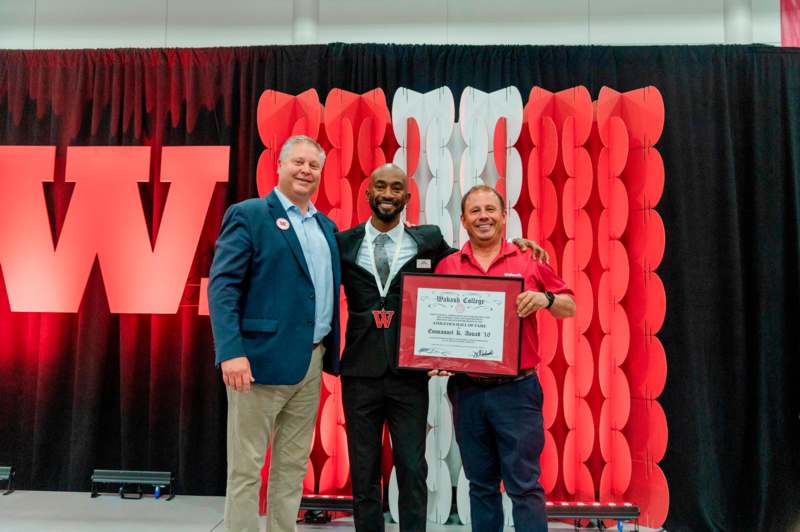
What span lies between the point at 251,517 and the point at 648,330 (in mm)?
2267

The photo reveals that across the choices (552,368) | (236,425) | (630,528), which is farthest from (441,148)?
(630,528)

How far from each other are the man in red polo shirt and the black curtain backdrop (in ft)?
5.01

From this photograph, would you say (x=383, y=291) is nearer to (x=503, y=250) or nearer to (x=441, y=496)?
(x=503, y=250)

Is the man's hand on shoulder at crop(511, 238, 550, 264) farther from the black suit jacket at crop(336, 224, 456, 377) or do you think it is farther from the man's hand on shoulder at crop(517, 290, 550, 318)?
the black suit jacket at crop(336, 224, 456, 377)

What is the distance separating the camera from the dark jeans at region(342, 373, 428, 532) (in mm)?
2207

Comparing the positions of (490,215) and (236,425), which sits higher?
(490,215)

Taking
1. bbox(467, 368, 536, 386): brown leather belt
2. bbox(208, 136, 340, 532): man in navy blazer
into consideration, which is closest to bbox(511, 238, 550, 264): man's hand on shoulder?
bbox(467, 368, 536, 386): brown leather belt

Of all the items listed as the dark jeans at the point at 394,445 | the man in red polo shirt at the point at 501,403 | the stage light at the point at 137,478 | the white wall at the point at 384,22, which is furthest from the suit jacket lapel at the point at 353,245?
the stage light at the point at 137,478

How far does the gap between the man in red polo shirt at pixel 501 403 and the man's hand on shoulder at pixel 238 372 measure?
0.72m

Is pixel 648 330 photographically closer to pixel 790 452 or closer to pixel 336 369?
pixel 790 452

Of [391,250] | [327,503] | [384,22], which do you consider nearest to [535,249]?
[391,250]

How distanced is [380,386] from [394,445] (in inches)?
10.2

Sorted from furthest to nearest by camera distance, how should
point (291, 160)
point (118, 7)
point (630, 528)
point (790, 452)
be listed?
point (118, 7), point (790, 452), point (630, 528), point (291, 160)

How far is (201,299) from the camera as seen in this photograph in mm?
3363
